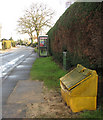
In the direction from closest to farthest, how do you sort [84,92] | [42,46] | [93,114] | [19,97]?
[93,114] < [84,92] < [19,97] < [42,46]

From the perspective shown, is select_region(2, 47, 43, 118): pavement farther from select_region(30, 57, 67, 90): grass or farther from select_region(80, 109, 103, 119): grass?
select_region(80, 109, 103, 119): grass

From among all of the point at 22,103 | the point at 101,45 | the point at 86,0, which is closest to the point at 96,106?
the point at 101,45

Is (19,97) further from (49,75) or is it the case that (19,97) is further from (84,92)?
(49,75)

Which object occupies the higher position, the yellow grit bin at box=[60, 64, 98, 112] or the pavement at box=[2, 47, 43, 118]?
the yellow grit bin at box=[60, 64, 98, 112]

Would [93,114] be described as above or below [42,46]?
below

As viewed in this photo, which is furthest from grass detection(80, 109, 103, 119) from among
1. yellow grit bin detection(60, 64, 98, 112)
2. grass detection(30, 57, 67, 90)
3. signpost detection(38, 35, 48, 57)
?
signpost detection(38, 35, 48, 57)

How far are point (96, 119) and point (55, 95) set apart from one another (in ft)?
6.81

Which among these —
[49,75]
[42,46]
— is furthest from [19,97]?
[42,46]

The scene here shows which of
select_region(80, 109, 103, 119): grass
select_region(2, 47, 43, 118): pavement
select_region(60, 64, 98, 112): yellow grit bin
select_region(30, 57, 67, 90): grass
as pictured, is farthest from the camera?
select_region(30, 57, 67, 90): grass

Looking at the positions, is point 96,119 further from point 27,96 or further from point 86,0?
point 86,0

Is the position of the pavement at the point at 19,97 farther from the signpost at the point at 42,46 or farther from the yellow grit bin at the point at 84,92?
the signpost at the point at 42,46

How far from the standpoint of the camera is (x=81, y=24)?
555cm

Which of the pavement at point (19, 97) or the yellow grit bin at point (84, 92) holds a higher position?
the yellow grit bin at point (84, 92)

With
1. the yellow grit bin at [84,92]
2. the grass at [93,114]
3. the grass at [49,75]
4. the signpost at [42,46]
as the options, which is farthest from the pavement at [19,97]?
the signpost at [42,46]
